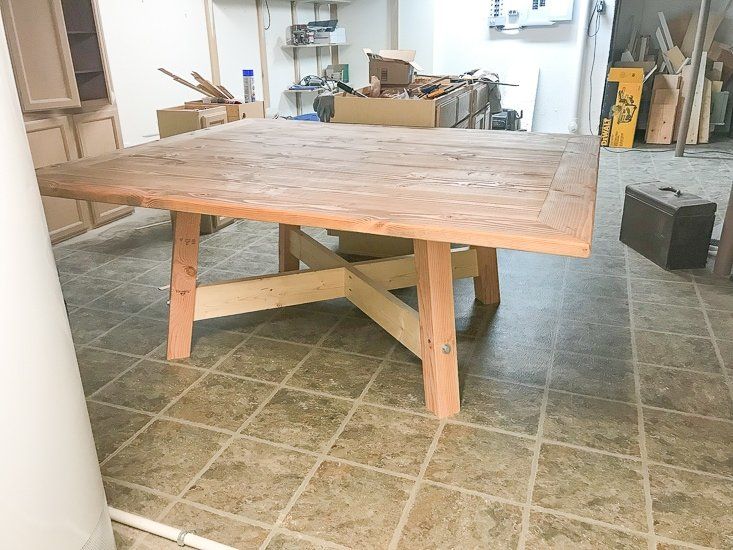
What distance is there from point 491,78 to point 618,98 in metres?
2.22

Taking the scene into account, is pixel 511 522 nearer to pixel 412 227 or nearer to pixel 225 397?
pixel 412 227

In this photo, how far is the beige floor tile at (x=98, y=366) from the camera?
219cm

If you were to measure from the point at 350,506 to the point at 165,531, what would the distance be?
46cm

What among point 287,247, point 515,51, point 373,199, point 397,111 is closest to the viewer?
point 373,199

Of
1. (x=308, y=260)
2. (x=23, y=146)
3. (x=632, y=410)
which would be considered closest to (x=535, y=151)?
(x=632, y=410)

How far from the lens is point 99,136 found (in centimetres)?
391

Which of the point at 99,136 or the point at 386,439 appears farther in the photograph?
the point at 99,136

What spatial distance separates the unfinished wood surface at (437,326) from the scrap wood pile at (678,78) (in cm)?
595

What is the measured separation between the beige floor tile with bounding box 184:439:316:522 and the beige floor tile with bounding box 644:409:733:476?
1034 mm

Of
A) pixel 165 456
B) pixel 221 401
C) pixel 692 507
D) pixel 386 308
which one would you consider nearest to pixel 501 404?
pixel 386 308

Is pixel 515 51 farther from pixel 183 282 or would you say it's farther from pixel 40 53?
pixel 183 282

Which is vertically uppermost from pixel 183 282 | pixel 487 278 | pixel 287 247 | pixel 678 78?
pixel 678 78

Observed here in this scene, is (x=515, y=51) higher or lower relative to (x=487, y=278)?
higher

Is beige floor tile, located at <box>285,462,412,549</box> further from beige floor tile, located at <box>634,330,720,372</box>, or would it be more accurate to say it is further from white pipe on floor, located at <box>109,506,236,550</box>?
beige floor tile, located at <box>634,330,720,372</box>
